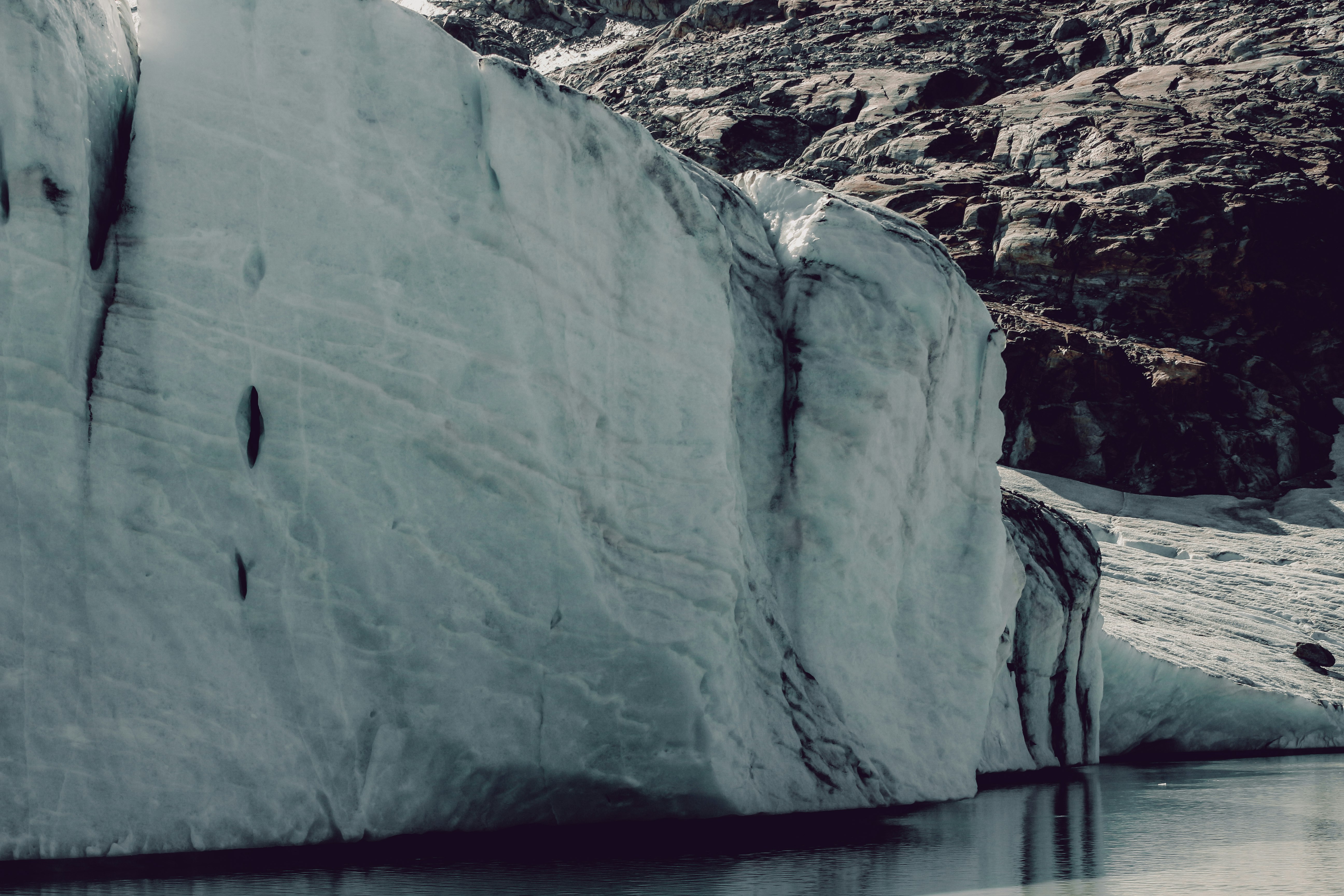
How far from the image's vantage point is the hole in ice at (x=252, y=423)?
642 centimetres

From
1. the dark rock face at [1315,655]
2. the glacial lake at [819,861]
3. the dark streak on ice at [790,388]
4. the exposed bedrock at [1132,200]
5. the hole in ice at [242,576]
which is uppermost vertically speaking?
the exposed bedrock at [1132,200]

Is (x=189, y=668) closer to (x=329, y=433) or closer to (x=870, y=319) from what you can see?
(x=329, y=433)

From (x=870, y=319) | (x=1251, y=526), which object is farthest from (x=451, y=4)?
(x=870, y=319)

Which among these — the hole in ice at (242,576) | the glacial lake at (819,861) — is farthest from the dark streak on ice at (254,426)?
the glacial lake at (819,861)

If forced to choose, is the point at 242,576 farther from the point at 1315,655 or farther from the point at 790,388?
the point at 1315,655

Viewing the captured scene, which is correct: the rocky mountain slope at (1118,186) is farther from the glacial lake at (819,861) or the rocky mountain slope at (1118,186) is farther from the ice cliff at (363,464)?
the ice cliff at (363,464)

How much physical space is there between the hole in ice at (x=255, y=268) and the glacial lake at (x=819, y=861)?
9.22 feet

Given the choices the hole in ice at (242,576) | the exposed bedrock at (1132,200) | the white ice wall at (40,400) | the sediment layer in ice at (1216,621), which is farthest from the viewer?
the exposed bedrock at (1132,200)

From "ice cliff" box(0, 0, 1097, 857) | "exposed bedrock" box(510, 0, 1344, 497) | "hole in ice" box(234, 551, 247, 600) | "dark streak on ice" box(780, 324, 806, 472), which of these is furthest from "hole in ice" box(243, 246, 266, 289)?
"exposed bedrock" box(510, 0, 1344, 497)

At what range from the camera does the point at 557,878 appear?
550cm

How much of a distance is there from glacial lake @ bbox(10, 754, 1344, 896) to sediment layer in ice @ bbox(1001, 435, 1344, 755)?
5.21 m

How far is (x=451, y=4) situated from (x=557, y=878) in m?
80.6

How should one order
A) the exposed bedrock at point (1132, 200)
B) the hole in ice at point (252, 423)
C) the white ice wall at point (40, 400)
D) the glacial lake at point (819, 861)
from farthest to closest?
the exposed bedrock at point (1132, 200)
the hole in ice at point (252, 423)
the white ice wall at point (40, 400)
the glacial lake at point (819, 861)

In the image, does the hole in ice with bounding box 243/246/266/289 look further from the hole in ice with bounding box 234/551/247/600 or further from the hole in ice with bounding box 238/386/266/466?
the hole in ice with bounding box 234/551/247/600
